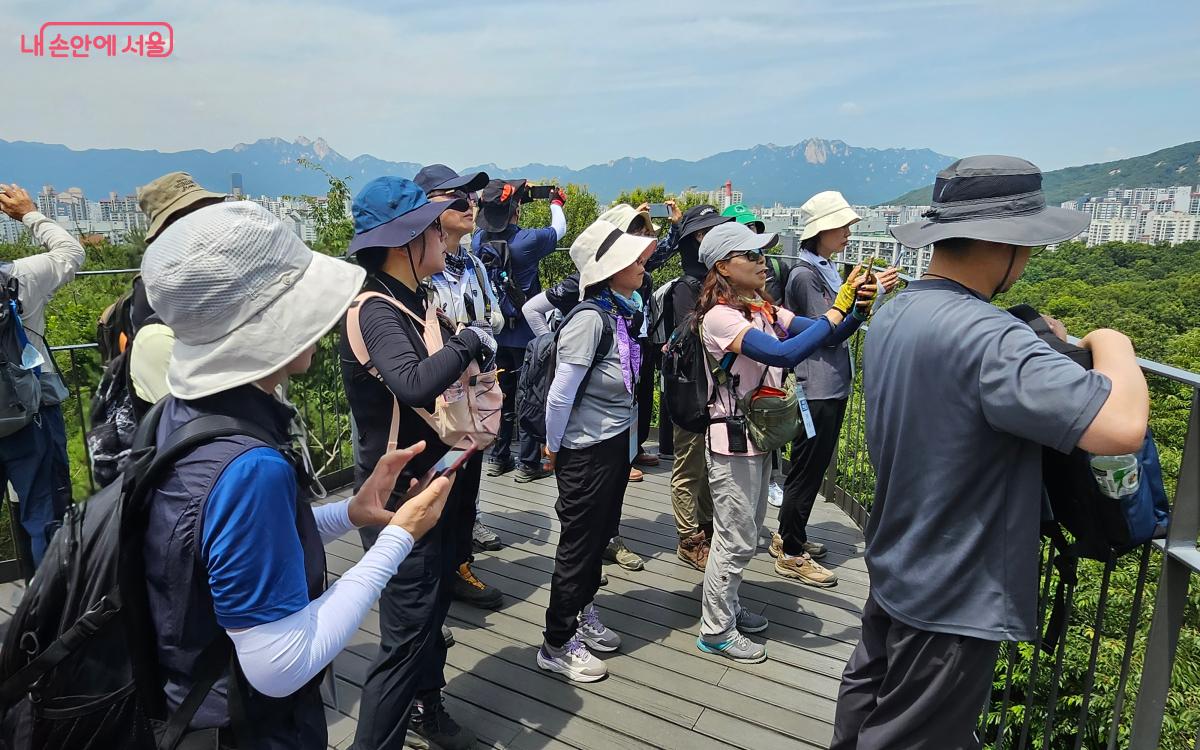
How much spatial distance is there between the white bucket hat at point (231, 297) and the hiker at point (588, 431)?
1.68 metres

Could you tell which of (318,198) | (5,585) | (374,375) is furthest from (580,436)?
(318,198)

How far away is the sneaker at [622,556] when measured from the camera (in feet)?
13.6

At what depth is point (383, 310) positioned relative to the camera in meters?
2.37

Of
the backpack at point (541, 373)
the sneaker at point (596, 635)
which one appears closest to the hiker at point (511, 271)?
the backpack at point (541, 373)

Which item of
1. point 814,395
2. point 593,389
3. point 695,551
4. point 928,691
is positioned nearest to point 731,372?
point 593,389

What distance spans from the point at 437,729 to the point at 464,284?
2.32 m

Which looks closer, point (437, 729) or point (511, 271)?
point (437, 729)

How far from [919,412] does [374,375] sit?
1641 mm

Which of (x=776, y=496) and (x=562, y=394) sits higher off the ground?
(x=562, y=394)

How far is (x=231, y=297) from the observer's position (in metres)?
1.31

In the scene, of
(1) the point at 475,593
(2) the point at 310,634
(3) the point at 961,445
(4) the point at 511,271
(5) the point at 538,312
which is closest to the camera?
(2) the point at 310,634

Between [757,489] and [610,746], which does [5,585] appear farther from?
[757,489]

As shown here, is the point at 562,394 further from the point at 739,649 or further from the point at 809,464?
the point at 809,464

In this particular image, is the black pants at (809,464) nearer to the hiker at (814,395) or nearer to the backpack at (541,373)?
the hiker at (814,395)
